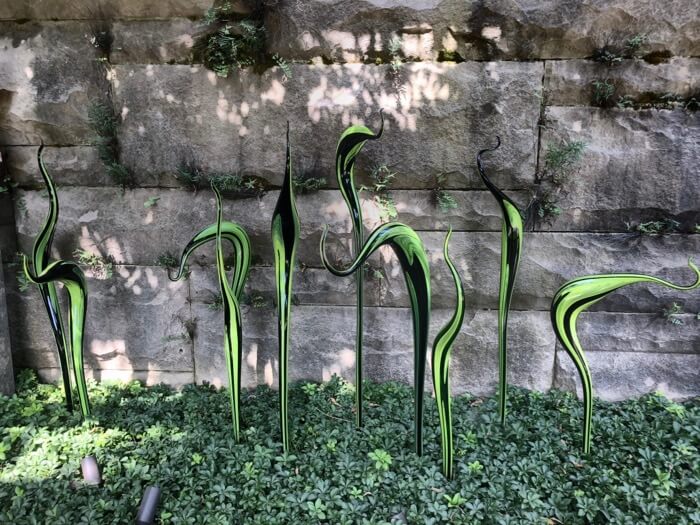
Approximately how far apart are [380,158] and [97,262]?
208 centimetres

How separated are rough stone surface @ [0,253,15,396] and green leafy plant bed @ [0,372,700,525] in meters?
0.11

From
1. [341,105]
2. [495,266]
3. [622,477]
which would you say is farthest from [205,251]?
[622,477]

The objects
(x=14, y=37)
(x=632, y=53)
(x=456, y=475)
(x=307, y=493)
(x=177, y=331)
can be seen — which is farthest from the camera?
(x=177, y=331)

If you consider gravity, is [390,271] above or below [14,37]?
below

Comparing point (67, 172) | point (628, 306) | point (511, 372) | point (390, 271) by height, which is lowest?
point (511, 372)

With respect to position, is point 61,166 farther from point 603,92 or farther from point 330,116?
point 603,92

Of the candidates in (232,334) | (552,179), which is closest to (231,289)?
(232,334)

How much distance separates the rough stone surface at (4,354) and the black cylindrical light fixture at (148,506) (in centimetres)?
161

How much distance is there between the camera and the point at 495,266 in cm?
299

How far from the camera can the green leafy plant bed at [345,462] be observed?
2.19 meters

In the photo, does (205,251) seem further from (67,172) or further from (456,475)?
(456,475)

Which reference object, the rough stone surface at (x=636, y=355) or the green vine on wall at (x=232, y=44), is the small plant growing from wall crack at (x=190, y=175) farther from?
the rough stone surface at (x=636, y=355)

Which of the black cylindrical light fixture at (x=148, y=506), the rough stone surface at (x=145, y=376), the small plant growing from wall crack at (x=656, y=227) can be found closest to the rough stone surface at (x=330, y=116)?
the small plant growing from wall crack at (x=656, y=227)

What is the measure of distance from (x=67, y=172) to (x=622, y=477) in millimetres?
3879
